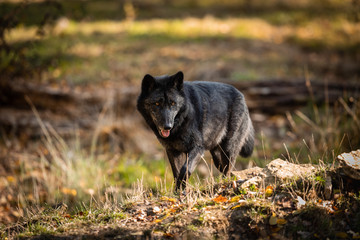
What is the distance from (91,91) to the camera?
10391 mm

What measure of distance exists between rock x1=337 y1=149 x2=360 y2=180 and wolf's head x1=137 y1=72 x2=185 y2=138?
2163 millimetres

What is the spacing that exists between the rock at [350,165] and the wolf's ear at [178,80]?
7.49 feet

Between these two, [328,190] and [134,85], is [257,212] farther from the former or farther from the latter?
[134,85]

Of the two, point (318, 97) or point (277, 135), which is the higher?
point (318, 97)

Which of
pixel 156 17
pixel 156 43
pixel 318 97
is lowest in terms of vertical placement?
pixel 318 97

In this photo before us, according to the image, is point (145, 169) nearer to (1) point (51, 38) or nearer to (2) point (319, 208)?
(2) point (319, 208)

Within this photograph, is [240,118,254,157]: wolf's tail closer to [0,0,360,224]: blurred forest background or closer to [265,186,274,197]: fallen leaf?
[0,0,360,224]: blurred forest background

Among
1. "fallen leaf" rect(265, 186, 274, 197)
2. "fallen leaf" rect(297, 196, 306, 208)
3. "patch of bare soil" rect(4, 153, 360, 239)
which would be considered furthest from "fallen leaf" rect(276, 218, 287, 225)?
"fallen leaf" rect(265, 186, 274, 197)

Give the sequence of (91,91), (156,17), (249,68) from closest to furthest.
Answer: (91,91), (249,68), (156,17)

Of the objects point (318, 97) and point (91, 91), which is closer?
point (318, 97)

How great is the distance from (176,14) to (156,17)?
5.31ft

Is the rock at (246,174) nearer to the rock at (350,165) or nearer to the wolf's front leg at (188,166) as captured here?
the wolf's front leg at (188,166)

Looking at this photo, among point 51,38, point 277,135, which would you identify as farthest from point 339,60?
point 51,38

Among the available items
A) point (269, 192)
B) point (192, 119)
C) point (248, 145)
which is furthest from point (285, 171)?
point (248, 145)
